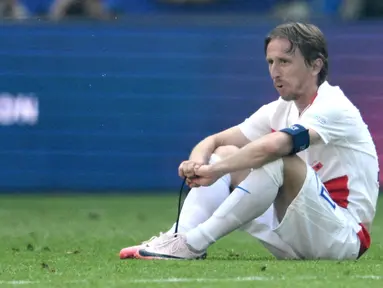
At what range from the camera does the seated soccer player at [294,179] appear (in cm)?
663

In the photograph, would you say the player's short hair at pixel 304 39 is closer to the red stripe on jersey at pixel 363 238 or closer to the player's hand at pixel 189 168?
the player's hand at pixel 189 168

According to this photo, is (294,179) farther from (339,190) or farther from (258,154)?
(339,190)

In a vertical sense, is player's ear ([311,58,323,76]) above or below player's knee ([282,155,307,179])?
above

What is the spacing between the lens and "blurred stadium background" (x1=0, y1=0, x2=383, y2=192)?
40.5 ft

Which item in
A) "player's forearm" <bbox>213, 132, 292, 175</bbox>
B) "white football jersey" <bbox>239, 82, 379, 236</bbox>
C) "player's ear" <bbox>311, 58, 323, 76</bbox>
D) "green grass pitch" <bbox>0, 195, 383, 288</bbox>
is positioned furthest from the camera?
"player's ear" <bbox>311, 58, 323, 76</bbox>

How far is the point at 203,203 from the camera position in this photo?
23.0ft

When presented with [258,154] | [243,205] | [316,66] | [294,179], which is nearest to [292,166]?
[294,179]

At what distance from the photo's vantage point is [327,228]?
680 centimetres

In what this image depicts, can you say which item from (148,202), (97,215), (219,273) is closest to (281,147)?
(219,273)

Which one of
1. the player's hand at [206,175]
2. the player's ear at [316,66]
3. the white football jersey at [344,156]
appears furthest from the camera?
the player's ear at [316,66]

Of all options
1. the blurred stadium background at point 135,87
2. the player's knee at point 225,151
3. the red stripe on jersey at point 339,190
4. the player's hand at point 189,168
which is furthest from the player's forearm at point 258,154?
the blurred stadium background at point 135,87

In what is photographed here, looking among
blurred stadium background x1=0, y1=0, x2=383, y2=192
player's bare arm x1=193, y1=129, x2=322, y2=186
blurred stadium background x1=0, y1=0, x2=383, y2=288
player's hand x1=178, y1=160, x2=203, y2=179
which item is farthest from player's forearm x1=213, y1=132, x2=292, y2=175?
blurred stadium background x1=0, y1=0, x2=383, y2=192

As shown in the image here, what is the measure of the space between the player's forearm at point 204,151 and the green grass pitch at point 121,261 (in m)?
0.53

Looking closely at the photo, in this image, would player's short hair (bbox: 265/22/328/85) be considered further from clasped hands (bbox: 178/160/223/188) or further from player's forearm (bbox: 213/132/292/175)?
clasped hands (bbox: 178/160/223/188)
